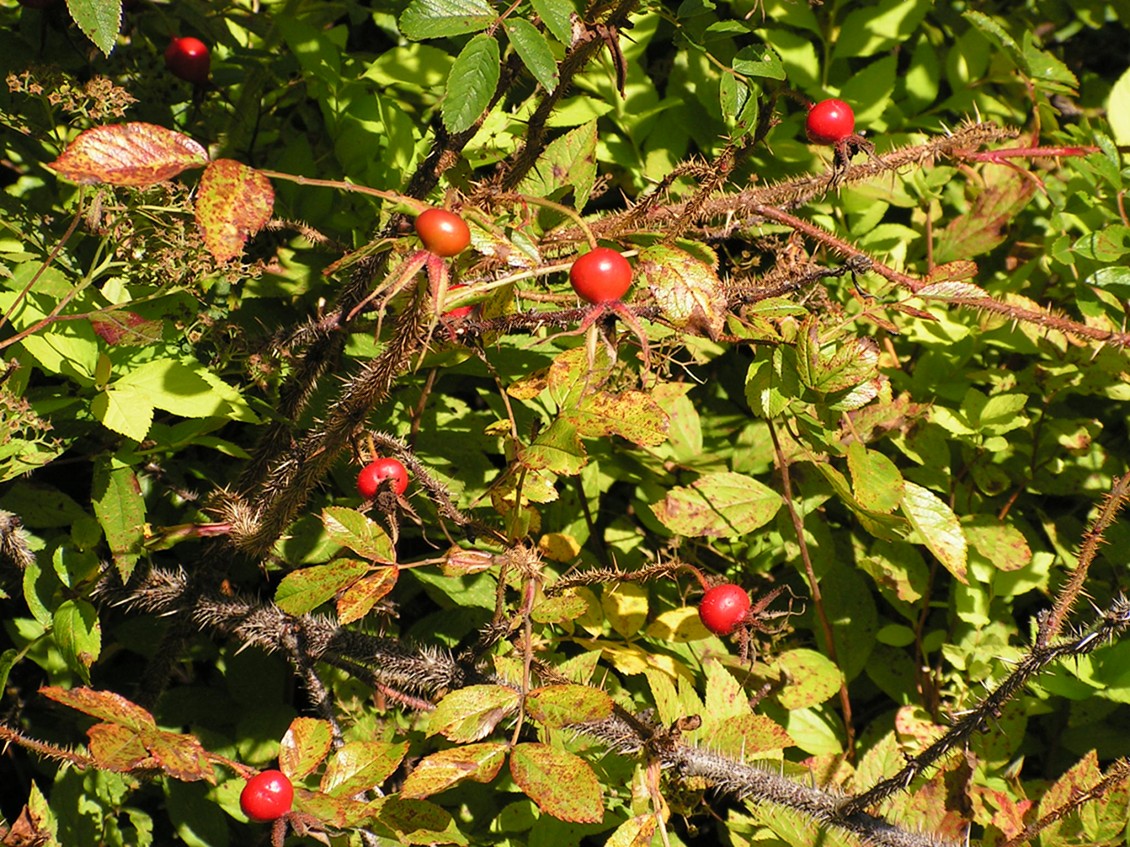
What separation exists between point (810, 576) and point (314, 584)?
806 millimetres

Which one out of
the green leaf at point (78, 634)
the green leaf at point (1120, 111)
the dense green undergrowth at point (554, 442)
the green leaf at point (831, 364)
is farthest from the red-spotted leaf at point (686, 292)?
the green leaf at point (1120, 111)

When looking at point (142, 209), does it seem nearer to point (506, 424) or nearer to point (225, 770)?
point (506, 424)

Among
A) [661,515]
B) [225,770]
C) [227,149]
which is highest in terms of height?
Result: [227,149]

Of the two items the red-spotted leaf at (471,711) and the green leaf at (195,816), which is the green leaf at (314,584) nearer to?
the red-spotted leaf at (471,711)

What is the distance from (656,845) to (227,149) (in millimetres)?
1278

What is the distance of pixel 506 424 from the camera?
141 centimetres

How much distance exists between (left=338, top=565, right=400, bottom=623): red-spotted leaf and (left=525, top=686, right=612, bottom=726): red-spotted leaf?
0.22m

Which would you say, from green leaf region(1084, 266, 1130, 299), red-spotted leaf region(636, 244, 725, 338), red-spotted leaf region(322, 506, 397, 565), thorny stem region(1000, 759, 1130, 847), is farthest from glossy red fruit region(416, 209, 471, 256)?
green leaf region(1084, 266, 1130, 299)

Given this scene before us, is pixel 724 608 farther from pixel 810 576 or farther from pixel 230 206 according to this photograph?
pixel 230 206

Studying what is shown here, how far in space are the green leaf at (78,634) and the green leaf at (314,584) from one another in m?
0.29

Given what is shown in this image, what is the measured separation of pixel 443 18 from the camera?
116 centimetres

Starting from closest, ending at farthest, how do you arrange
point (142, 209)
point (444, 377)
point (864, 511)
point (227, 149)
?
point (142, 209) → point (864, 511) → point (227, 149) → point (444, 377)

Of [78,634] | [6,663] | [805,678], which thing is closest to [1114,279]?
[805,678]

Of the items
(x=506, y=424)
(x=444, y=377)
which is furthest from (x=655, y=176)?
(x=506, y=424)
